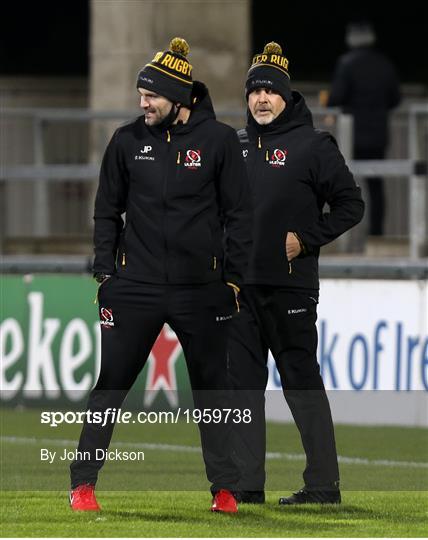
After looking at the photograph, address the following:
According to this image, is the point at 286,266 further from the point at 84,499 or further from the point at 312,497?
the point at 84,499

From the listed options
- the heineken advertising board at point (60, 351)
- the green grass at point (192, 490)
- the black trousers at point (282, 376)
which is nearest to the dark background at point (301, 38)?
the heineken advertising board at point (60, 351)

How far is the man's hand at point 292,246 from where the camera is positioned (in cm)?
1027

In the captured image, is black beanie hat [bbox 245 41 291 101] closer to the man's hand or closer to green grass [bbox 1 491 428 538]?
the man's hand

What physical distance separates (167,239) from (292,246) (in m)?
0.96

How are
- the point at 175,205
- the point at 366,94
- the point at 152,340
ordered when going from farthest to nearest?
1. the point at 366,94
2. the point at 152,340
3. the point at 175,205

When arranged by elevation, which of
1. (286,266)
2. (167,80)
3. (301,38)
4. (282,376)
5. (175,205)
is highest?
(301,38)

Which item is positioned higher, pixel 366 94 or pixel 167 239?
pixel 366 94

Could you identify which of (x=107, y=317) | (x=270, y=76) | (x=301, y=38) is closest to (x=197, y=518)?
(x=107, y=317)

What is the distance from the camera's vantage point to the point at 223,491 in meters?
9.76

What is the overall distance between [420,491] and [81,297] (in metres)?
6.01

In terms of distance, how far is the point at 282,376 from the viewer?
A: 34.2 feet

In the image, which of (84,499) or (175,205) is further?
(84,499)

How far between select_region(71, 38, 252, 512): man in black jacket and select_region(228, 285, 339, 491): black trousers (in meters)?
0.63

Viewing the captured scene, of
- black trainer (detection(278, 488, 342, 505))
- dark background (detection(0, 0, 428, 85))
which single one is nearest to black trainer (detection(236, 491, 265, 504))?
black trainer (detection(278, 488, 342, 505))
